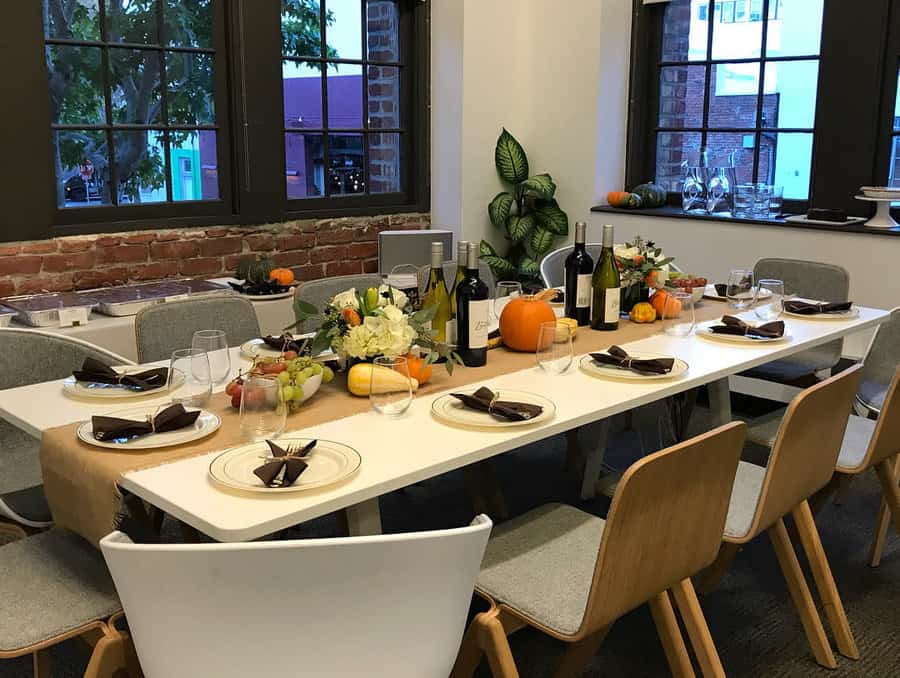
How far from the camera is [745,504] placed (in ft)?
8.06

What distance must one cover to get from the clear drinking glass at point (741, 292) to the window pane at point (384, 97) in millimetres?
2621

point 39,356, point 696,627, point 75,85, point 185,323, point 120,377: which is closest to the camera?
point 696,627

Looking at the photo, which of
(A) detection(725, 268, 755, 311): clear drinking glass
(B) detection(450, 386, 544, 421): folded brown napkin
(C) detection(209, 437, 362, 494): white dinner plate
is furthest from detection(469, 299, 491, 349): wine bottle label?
(A) detection(725, 268, 755, 311): clear drinking glass

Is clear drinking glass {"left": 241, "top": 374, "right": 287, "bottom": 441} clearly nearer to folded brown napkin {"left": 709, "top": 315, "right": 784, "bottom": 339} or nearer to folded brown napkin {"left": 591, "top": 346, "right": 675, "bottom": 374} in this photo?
folded brown napkin {"left": 591, "top": 346, "right": 675, "bottom": 374}

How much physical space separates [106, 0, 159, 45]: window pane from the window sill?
2468 millimetres

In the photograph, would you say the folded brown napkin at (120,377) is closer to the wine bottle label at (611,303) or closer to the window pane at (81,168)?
the wine bottle label at (611,303)

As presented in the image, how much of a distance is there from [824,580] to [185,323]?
6.64 feet

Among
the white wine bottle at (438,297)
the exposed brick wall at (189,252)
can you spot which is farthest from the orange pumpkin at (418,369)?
the exposed brick wall at (189,252)

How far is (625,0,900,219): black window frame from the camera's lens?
4.57 meters

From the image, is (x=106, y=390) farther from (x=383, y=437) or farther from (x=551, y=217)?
(x=551, y=217)

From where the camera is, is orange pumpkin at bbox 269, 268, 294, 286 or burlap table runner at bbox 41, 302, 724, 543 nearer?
burlap table runner at bbox 41, 302, 724, 543

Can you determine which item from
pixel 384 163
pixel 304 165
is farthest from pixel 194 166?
pixel 384 163

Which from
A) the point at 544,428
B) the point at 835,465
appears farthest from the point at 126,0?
the point at 835,465

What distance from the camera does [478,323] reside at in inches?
101
